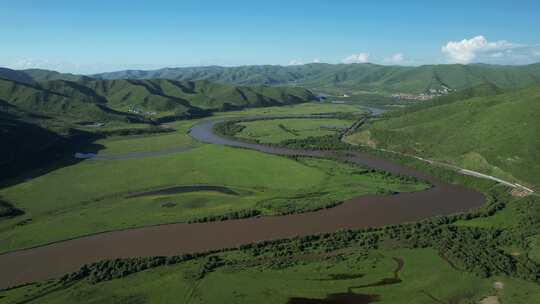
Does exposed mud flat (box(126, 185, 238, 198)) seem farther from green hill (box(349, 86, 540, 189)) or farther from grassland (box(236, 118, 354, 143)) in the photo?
grassland (box(236, 118, 354, 143))

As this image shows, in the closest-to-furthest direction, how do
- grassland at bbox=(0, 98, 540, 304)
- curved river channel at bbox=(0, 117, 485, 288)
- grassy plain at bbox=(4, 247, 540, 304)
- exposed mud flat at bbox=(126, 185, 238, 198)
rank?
grassy plain at bbox=(4, 247, 540, 304) < grassland at bbox=(0, 98, 540, 304) < curved river channel at bbox=(0, 117, 485, 288) < exposed mud flat at bbox=(126, 185, 238, 198)

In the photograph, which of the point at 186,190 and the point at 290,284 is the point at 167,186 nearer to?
the point at 186,190

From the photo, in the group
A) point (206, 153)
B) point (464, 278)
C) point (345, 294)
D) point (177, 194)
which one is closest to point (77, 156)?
point (206, 153)

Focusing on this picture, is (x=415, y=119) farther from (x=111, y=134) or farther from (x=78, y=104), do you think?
(x=78, y=104)

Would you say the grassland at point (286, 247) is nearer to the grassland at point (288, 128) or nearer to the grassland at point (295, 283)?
the grassland at point (295, 283)

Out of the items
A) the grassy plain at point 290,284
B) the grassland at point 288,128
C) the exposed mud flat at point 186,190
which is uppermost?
the grassland at point 288,128

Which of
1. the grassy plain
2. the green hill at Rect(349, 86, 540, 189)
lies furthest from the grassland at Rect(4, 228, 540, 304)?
the green hill at Rect(349, 86, 540, 189)

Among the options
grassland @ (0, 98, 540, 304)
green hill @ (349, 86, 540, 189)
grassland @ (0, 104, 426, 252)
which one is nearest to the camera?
grassland @ (0, 98, 540, 304)

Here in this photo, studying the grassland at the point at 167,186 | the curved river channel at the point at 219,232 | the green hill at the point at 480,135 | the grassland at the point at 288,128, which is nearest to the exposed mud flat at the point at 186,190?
the grassland at the point at 167,186
